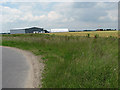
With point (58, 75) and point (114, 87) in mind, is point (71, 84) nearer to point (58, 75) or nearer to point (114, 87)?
point (58, 75)

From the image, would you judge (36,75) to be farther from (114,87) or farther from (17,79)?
(114,87)

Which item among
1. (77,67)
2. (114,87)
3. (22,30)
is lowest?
(114,87)

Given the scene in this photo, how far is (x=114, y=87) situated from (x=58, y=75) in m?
2.11

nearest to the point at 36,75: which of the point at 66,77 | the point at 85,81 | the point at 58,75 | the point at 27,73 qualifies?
the point at 27,73

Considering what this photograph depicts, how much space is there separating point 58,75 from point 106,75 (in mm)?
1934

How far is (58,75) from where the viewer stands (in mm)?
4730

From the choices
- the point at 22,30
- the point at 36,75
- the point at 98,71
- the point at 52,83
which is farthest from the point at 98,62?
the point at 22,30

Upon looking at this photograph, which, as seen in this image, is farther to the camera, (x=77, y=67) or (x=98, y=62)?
(x=98, y=62)

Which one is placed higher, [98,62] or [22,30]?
[22,30]

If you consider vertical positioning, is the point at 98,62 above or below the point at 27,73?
above

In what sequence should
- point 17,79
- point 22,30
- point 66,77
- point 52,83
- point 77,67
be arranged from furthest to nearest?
point 22,30, point 77,67, point 17,79, point 66,77, point 52,83

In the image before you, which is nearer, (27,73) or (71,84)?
(71,84)

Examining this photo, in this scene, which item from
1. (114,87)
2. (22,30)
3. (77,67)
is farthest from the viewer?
(22,30)

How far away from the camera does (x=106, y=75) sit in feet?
15.0
